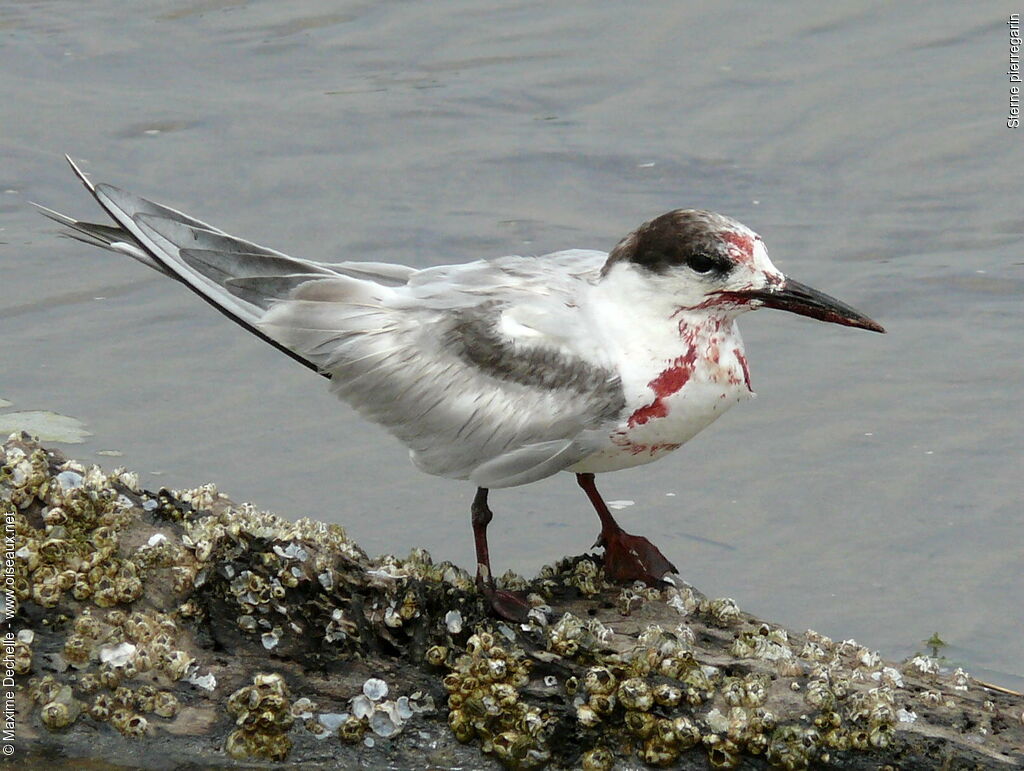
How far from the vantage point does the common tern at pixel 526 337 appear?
450 centimetres

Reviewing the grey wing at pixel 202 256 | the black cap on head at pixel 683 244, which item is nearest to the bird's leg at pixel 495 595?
the grey wing at pixel 202 256

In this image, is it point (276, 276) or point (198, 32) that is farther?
point (198, 32)

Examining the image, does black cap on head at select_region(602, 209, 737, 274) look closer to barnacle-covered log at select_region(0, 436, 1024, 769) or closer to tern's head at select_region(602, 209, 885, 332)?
tern's head at select_region(602, 209, 885, 332)

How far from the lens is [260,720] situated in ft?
13.7

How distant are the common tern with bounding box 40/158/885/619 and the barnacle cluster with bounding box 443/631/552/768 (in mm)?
244

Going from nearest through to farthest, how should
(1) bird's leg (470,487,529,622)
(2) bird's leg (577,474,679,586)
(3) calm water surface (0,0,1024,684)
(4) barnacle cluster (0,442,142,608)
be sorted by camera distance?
(4) barnacle cluster (0,442,142,608), (1) bird's leg (470,487,529,622), (2) bird's leg (577,474,679,586), (3) calm water surface (0,0,1024,684)

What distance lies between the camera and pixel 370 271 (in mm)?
5109

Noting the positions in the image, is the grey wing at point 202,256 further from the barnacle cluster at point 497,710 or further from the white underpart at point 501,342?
the barnacle cluster at point 497,710

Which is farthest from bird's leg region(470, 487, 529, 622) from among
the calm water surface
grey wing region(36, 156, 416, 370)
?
the calm water surface

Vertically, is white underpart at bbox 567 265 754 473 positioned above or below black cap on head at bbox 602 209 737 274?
below

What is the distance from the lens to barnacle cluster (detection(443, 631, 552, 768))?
415cm

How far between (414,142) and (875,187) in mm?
2518

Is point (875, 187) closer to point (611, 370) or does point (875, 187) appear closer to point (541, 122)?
point (541, 122)

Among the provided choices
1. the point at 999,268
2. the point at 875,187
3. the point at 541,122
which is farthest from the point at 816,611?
the point at 541,122
